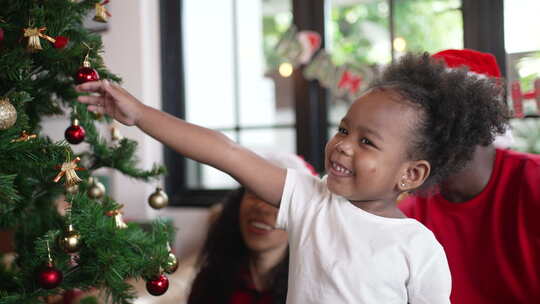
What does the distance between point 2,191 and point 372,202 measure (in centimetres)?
58

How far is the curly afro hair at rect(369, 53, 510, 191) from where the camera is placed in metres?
0.84

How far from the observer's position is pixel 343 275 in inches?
30.6

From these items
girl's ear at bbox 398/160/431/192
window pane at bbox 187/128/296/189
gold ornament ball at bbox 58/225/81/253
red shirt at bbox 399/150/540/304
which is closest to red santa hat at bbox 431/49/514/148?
red shirt at bbox 399/150/540/304

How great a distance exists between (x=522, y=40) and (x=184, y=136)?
1.94m

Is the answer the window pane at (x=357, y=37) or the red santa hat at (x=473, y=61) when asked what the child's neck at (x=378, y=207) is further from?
the window pane at (x=357, y=37)

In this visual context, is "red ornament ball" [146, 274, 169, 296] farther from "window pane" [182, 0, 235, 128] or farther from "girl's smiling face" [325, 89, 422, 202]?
"window pane" [182, 0, 235, 128]

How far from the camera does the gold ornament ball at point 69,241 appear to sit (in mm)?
720

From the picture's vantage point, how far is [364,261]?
78 cm

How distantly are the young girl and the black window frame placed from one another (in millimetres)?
1556

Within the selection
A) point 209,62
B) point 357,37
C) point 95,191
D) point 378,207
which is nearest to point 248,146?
point 209,62

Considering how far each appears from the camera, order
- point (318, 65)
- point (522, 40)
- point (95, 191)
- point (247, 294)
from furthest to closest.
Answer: point (318, 65) → point (522, 40) → point (247, 294) → point (95, 191)

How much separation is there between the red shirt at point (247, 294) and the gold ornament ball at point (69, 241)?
73 centimetres

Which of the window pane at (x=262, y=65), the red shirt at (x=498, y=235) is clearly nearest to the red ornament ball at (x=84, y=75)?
the red shirt at (x=498, y=235)

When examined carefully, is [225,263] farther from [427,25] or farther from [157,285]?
[427,25]
